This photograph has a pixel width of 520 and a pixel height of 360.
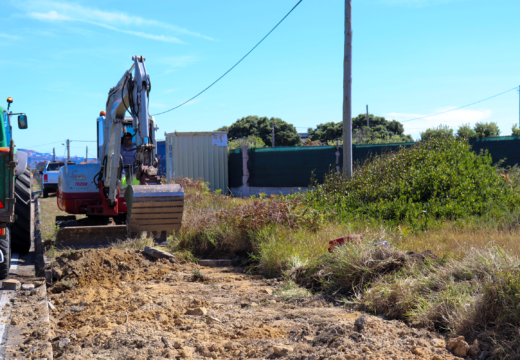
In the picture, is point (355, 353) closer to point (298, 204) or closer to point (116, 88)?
point (298, 204)

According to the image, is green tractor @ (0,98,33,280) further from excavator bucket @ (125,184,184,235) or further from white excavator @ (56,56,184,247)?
excavator bucket @ (125,184,184,235)

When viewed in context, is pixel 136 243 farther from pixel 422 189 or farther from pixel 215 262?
pixel 422 189

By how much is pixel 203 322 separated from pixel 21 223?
5.53m

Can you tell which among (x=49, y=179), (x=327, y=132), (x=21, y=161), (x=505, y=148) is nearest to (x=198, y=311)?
(x=21, y=161)

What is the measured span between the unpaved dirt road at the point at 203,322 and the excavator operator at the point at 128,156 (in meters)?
3.10

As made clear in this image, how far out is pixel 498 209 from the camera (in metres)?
9.23

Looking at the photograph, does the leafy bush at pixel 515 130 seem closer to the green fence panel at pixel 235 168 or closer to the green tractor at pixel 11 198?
the green fence panel at pixel 235 168

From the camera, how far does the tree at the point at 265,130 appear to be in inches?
1660

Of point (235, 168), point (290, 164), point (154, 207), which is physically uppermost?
point (290, 164)

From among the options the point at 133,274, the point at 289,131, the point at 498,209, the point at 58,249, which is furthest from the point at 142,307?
the point at 289,131

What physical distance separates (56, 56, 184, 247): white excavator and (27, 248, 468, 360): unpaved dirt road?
1.81m

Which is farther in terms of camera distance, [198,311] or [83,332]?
[198,311]

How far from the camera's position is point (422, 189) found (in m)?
10.1

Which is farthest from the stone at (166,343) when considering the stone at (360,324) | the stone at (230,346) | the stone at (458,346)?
the stone at (458,346)
